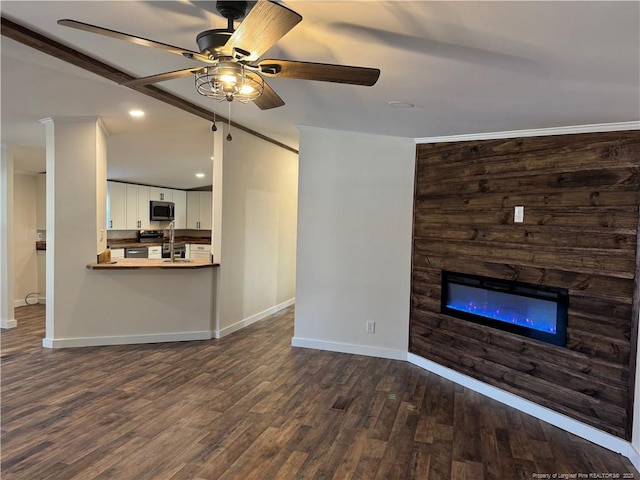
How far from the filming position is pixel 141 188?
8.25 m

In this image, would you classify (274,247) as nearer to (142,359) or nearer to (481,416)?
(142,359)

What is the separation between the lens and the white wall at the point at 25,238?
6.14m

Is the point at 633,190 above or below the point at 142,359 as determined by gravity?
above

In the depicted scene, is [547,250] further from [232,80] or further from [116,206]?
[116,206]

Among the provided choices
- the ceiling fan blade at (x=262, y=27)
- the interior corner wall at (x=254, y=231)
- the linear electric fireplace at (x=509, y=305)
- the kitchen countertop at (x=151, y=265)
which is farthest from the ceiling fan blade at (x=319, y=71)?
the kitchen countertop at (x=151, y=265)

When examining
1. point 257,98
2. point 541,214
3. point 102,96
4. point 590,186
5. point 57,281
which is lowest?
point 57,281

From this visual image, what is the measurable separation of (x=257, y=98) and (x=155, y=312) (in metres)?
3.25

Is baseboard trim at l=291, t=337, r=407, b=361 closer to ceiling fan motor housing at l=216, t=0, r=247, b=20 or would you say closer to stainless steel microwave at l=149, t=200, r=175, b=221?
ceiling fan motor housing at l=216, t=0, r=247, b=20

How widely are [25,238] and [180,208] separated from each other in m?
3.38

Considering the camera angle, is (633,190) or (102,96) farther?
(102,96)

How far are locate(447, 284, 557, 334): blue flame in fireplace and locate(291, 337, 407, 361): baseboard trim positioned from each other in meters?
0.85

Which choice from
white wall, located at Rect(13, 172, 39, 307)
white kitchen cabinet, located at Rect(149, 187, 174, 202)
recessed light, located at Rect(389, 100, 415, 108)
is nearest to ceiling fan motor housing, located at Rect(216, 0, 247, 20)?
recessed light, located at Rect(389, 100, 415, 108)

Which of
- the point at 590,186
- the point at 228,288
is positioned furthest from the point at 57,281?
the point at 590,186

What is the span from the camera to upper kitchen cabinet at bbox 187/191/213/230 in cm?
932
